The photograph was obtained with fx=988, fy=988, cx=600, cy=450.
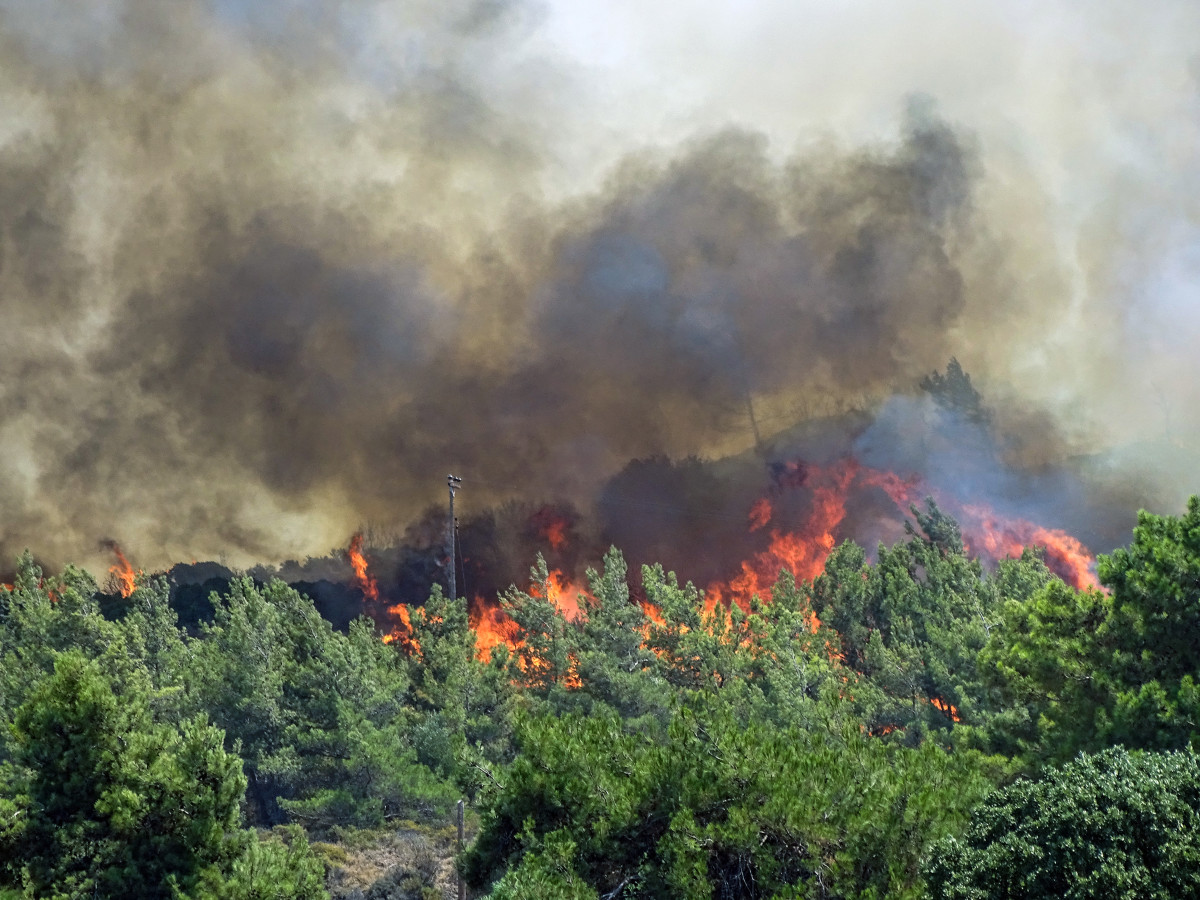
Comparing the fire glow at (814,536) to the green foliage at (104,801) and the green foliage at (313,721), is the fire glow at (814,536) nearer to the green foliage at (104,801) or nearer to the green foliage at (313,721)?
the green foliage at (313,721)

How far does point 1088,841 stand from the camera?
16.3 m

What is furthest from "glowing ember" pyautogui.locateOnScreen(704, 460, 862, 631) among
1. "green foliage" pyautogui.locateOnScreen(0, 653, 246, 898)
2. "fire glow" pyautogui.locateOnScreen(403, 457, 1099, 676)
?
"green foliage" pyautogui.locateOnScreen(0, 653, 246, 898)

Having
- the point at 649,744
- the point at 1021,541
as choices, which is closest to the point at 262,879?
the point at 649,744

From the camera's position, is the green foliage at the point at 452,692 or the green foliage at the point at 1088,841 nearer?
the green foliage at the point at 1088,841

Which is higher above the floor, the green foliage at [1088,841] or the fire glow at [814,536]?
the fire glow at [814,536]

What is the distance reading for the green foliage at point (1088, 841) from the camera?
15898mm

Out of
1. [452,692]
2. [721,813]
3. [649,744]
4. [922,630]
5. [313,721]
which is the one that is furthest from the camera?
[922,630]

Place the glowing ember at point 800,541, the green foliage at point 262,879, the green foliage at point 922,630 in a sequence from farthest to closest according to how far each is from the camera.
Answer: the glowing ember at point 800,541
the green foliage at point 922,630
the green foliage at point 262,879

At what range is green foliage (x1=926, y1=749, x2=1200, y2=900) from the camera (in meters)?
15.9

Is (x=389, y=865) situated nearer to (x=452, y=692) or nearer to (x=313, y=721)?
(x=313, y=721)

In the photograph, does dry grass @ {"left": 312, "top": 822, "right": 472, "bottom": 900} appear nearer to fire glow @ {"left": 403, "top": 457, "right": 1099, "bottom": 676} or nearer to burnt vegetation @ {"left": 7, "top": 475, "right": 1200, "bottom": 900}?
burnt vegetation @ {"left": 7, "top": 475, "right": 1200, "bottom": 900}

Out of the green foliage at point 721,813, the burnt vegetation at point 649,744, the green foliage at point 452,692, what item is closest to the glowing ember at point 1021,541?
the burnt vegetation at point 649,744

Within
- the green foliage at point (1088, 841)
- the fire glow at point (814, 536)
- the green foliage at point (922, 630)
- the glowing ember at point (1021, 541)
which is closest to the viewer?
the green foliage at point (1088, 841)

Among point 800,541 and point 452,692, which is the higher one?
point 800,541
